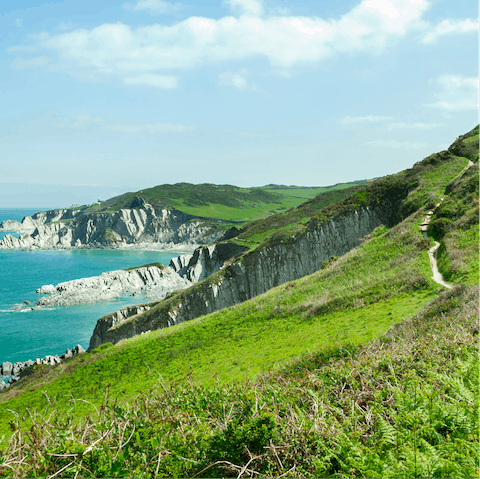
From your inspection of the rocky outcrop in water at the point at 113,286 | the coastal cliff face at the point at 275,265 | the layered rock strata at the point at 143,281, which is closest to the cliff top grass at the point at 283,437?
the coastal cliff face at the point at 275,265

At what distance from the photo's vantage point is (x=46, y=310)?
8394 centimetres

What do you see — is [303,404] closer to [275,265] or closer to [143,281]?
[275,265]

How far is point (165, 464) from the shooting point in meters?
4.94

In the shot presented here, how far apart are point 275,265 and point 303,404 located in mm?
50311

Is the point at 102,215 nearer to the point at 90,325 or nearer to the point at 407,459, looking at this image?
the point at 90,325

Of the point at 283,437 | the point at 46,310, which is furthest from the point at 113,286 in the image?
the point at 283,437

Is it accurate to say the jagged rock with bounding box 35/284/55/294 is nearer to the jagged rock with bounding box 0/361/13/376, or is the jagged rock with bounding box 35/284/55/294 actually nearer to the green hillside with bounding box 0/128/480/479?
the jagged rock with bounding box 0/361/13/376

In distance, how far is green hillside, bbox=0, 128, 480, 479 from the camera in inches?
177

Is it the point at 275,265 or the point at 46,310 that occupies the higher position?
the point at 275,265

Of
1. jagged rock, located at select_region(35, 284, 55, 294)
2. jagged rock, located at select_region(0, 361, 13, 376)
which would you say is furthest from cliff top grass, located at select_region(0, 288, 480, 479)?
jagged rock, located at select_region(35, 284, 55, 294)

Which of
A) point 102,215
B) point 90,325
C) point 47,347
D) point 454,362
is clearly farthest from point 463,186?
point 102,215

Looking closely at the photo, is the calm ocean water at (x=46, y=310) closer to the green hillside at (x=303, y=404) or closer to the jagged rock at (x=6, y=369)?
the jagged rock at (x=6, y=369)

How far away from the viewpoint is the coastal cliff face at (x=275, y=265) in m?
51.5

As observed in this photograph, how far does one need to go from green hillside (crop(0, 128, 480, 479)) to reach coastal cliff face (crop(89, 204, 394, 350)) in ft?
83.5
